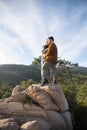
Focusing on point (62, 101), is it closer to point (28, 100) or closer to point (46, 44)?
point (28, 100)

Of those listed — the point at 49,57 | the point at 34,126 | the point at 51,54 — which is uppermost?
the point at 51,54

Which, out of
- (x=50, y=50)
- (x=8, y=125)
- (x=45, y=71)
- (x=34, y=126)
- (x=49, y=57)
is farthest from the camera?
(x=45, y=71)

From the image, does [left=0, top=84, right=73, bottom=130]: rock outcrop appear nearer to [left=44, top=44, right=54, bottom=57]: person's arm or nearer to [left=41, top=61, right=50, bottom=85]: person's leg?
[left=41, top=61, right=50, bottom=85]: person's leg

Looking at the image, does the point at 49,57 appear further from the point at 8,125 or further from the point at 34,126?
the point at 8,125

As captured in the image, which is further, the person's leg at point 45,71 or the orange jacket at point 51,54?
the person's leg at point 45,71

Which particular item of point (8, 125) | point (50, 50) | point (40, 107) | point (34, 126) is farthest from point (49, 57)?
point (8, 125)

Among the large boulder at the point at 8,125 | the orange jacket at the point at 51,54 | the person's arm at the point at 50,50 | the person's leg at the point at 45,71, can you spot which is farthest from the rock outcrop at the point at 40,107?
the person's arm at the point at 50,50

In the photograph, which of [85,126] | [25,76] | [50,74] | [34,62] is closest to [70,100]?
[85,126]

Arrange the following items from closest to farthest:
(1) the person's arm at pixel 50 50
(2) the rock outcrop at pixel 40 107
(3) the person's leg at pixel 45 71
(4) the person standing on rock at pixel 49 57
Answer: (2) the rock outcrop at pixel 40 107 < (1) the person's arm at pixel 50 50 < (4) the person standing on rock at pixel 49 57 < (3) the person's leg at pixel 45 71

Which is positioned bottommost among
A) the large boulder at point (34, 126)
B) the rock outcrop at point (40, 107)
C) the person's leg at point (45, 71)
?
the large boulder at point (34, 126)

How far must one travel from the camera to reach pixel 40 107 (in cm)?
2073

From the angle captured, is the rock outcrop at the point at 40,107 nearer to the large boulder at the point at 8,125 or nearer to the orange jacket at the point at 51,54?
the large boulder at the point at 8,125

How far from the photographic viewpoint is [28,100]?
834 inches

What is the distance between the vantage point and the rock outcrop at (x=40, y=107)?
20.0 meters
